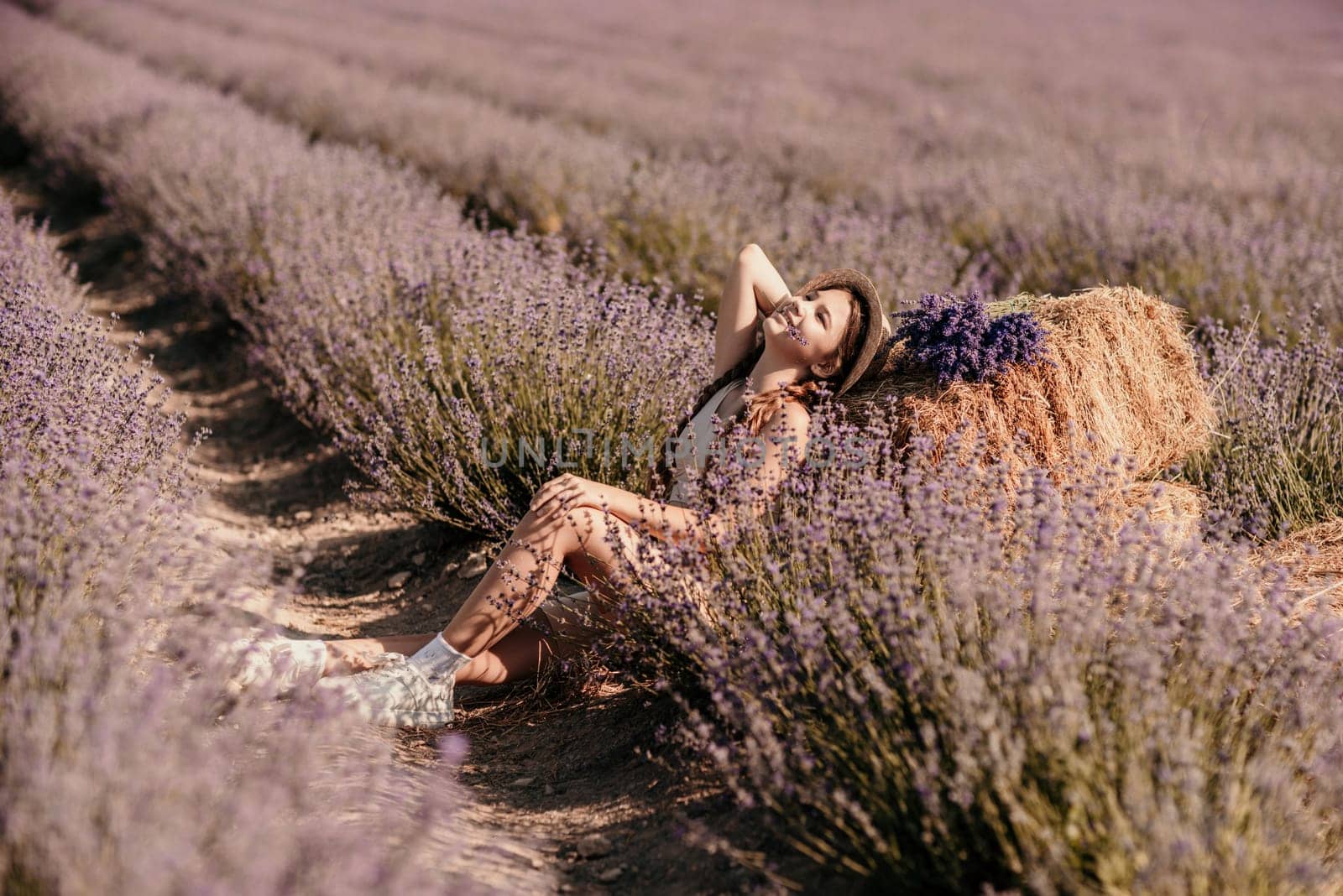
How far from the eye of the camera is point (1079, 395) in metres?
2.74

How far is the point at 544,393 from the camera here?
126 inches

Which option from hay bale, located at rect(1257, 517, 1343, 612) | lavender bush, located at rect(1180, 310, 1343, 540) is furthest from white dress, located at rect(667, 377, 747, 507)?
lavender bush, located at rect(1180, 310, 1343, 540)

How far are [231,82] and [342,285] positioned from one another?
8.46 meters

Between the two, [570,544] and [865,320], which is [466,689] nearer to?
[570,544]

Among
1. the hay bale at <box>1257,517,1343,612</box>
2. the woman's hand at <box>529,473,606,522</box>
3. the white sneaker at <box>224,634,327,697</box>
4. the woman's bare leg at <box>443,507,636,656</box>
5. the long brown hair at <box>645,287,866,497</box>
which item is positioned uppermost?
the long brown hair at <box>645,287,866,497</box>

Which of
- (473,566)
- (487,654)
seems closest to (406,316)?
(473,566)

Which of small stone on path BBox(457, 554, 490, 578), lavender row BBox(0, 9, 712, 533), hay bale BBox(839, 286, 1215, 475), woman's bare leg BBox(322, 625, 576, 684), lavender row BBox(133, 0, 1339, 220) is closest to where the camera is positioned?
woman's bare leg BBox(322, 625, 576, 684)

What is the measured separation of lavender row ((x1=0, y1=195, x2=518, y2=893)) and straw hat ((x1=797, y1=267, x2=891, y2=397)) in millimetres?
1479

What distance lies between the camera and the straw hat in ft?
8.94

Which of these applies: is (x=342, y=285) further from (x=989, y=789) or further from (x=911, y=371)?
(x=989, y=789)

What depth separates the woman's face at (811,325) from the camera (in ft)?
8.95

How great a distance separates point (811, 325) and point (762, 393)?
227mm

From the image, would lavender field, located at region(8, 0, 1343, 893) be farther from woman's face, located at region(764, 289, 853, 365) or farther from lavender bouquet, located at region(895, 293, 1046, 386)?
woman's face, located at region(764, 289, 853, 365)

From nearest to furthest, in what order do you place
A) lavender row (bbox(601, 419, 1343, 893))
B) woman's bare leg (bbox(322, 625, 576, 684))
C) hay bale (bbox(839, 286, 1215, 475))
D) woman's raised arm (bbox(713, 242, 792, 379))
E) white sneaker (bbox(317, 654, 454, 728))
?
lavender row (bbox(601, 419, 1343, 893))
white sneaker (bbox(317, 654, 454, 728))
woman's bare leg (bbox(322, 625, 576, 684))
hay bale (bbox(839, 286, 1215, 475))
woman's raised arm (bbox(713, 242, 792, 379))
